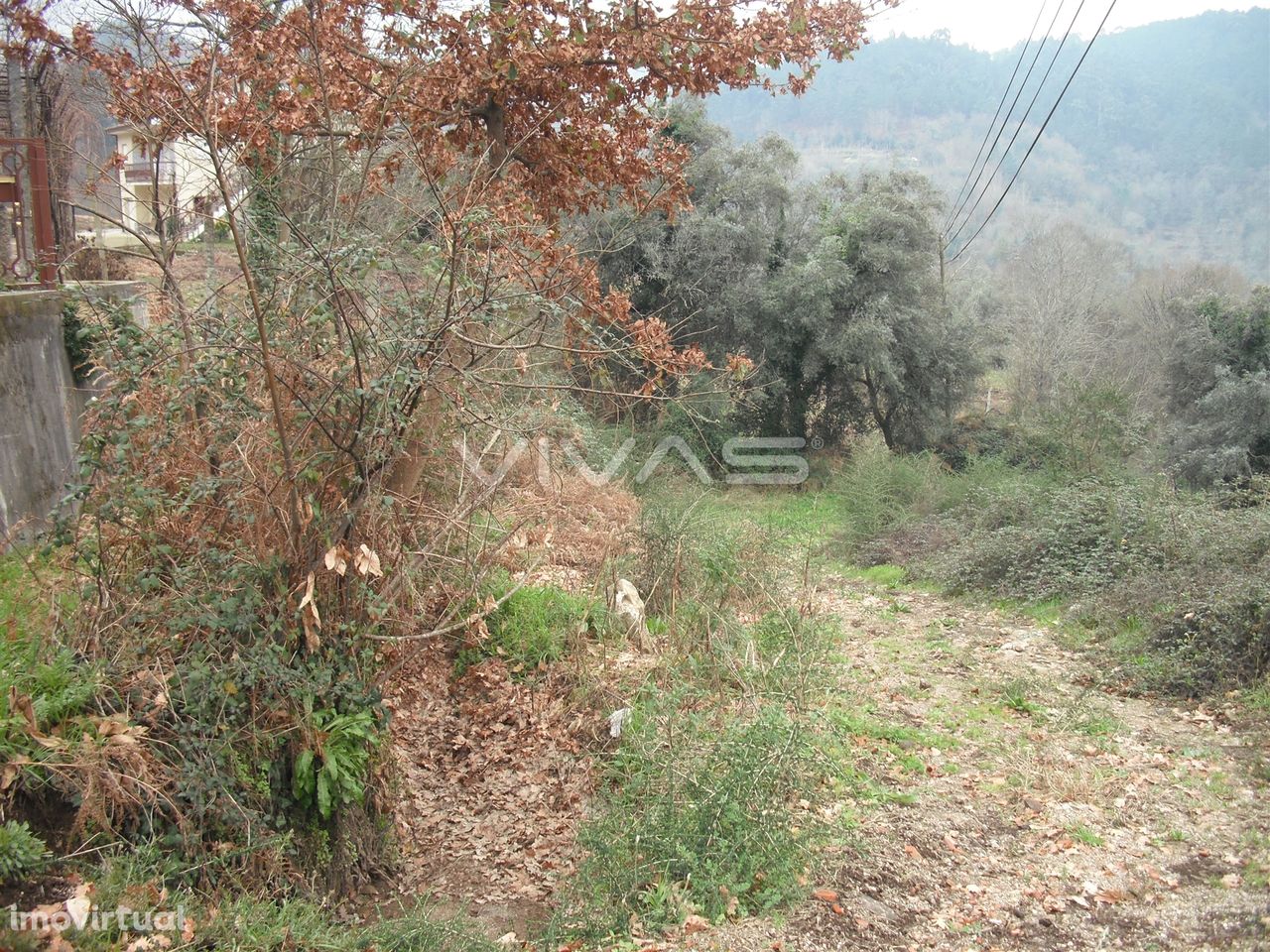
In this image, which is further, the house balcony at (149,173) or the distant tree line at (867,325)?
the distant tree line at (867,325)

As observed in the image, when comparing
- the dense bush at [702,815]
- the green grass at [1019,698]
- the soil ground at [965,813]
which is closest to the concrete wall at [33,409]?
the soil ground at [965,813]

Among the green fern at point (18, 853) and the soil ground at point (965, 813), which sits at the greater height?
the green fern at point (18, 853)

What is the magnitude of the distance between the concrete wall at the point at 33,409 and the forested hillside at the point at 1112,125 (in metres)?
32.4

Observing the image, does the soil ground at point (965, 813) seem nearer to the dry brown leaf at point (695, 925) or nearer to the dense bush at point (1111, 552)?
the dry brown leaf at point (695, 925)

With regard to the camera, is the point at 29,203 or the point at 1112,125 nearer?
the point at 29,203

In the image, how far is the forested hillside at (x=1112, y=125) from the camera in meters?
38.8

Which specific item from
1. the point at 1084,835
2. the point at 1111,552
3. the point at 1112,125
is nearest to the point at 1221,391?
the point at 1111,552

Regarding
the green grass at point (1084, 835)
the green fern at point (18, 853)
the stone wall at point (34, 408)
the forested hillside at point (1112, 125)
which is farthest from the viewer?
the forested hillside at point (1112, 125)

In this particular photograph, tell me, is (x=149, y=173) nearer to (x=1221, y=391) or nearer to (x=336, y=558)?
(x=336, y=558)

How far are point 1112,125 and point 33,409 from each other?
171 ft

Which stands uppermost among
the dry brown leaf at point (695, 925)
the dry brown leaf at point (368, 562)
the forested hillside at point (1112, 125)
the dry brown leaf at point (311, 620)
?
the forested hillside at point (1112, 125)

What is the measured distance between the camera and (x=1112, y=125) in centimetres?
4628

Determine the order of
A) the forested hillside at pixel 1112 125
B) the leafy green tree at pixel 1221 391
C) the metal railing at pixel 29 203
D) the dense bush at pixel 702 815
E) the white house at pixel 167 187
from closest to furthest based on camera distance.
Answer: the dense bush at pixel 702 815, the white house at pixel 167 187, the metal railing at pixel 29 203, the leafy green tree at pixel 1221 391, the forested hillside at pixel 1112 125

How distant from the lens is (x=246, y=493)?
4.05 m
